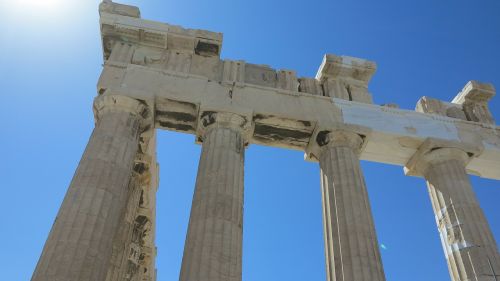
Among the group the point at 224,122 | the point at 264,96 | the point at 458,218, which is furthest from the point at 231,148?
the point at 458,218

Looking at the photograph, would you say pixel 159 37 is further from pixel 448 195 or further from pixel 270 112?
pixel 448 195

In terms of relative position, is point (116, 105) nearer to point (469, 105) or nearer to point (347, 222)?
point (347, 222)

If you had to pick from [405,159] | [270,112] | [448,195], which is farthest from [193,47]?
[448,195]

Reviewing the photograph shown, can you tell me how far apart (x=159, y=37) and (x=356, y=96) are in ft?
32.7

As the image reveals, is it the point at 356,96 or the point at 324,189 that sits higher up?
the point at 356,96

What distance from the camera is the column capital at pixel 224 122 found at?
63.5 ft

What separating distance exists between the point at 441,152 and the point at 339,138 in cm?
503

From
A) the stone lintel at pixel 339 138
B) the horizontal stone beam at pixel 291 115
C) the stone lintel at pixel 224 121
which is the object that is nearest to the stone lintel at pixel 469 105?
the horizontal stone beam at pixel 291 115

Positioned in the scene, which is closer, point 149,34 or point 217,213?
point 217,213

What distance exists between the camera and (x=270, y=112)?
20.6 metres

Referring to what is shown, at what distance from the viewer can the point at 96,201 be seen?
50.5 ft

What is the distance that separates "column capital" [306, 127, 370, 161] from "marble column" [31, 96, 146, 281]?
770 cm

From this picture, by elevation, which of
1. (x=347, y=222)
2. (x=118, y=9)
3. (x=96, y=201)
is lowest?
(x=96, y=201)

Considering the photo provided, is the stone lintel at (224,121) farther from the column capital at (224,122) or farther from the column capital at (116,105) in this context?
the column capital at (116,105)
